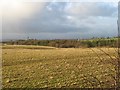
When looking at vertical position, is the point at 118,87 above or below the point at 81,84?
above

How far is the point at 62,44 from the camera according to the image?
175ft

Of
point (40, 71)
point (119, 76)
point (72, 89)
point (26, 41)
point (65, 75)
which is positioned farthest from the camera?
point (26, 41)

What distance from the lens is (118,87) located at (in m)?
3.21

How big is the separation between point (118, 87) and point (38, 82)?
444 inches

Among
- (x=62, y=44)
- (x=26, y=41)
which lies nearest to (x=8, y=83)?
(x=62, y=44)

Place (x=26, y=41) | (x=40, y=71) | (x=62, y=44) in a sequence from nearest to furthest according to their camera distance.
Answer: (x=40, y=71), (x=62, y=44), (x=26, y=41)

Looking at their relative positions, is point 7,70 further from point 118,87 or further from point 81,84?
point 118,87

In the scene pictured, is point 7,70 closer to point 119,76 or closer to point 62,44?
point 119,76

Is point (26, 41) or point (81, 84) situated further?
point (26, 41)

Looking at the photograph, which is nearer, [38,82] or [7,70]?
[38,82]

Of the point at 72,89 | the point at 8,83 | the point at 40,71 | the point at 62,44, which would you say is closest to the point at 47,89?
the point at 72,89

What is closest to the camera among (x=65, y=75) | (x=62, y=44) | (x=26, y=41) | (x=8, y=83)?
(x=8, y=83)

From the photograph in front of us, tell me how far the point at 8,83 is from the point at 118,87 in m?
11.3

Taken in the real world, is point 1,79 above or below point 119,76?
below
